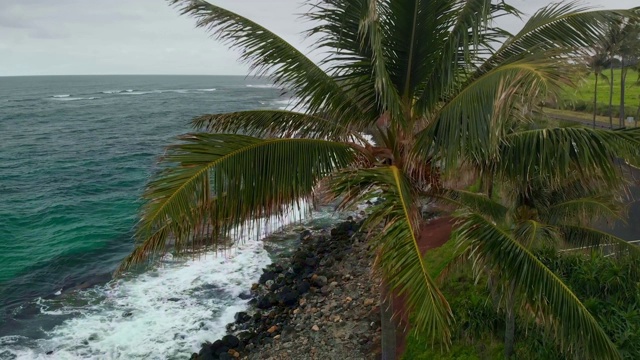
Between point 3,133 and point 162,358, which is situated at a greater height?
point 3,133

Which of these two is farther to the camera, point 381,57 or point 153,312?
point 153,312

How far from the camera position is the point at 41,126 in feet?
187

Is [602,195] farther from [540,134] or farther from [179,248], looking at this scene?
[179,248]

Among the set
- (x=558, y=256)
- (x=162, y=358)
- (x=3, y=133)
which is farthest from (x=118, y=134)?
(x=558, y=256)

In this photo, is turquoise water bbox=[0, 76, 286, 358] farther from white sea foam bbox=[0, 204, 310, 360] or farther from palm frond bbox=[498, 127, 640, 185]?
palm frond bbox=[498, 127, 640, 185]

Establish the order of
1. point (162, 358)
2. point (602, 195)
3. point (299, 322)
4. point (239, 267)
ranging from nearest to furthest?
point (602, 195) < point (162, 358) < point (299, 322) < point (239, 267)

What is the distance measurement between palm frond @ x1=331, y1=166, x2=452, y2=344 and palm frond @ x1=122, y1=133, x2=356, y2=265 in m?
0.44

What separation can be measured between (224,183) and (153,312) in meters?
12.7

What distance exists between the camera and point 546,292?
4410 mm

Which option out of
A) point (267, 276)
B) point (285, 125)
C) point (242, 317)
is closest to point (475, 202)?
point (285, 125)

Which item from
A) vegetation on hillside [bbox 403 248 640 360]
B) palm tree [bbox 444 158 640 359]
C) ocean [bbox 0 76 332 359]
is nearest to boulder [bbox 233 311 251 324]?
ocean [bbox 0 76 332 359]

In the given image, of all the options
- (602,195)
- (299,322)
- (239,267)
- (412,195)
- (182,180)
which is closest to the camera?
(182,180)

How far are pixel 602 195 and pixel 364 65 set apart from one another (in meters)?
5.14

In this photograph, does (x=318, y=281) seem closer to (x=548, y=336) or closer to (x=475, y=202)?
(x=548, y=336)
